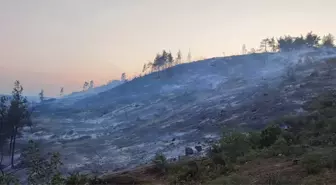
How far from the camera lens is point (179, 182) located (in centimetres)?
1460

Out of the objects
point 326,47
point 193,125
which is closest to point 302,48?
point 326,47

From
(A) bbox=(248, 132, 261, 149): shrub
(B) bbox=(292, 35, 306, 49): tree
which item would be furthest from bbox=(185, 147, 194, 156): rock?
(B) bbox=(292, 35, 306, 49): tree

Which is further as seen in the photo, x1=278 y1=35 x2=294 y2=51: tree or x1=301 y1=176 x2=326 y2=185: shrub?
x1=278 y1=35 x2=294 y2=51: tree

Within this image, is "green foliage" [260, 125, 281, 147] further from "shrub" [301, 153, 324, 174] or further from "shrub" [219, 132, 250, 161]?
"shrub" [301, 153, 324, 174]

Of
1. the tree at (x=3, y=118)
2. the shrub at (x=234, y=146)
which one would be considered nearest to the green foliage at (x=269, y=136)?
the shrub at (x=234, y=146)

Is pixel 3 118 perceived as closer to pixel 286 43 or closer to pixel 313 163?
pixel 313 163

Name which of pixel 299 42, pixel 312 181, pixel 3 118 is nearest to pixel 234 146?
pixel 312 181

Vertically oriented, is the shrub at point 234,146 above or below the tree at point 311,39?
below

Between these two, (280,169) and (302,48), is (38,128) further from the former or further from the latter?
(302,48)

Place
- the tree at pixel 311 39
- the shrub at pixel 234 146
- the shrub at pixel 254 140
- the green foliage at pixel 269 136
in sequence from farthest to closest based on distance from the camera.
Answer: the tree at pixel 311 39 → the green foliage at pixel 269 136 → the shrub at pixel 254 140 → the shrub at pixel 234 146

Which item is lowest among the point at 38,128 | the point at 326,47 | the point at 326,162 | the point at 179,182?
the point at 38,128

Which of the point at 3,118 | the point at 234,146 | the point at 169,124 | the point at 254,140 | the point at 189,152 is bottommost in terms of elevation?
the point at 169,124

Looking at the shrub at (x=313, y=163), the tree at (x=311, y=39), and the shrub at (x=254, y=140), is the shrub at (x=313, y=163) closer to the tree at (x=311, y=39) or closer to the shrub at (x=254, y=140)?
the shrub at (x=254, y=140)

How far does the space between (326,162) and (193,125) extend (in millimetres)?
36942
